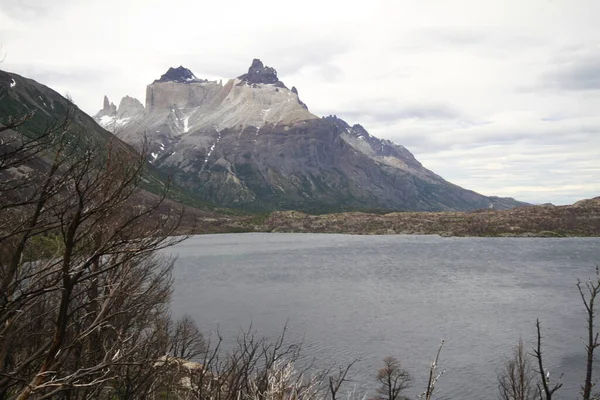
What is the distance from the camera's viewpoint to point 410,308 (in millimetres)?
73250

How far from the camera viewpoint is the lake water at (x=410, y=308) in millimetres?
48062

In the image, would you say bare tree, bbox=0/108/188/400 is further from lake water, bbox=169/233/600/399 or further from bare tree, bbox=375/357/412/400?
lake water, bbox=169/233/600/399

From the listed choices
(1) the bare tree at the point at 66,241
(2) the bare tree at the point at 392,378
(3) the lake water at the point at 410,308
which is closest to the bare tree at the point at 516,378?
(3) the lake water at the point at 410,308

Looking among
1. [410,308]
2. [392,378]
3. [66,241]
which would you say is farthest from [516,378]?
[66,241]

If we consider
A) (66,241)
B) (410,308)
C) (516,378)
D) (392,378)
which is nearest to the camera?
(66,241)

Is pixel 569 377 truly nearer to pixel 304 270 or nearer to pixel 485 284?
pixel 485 284

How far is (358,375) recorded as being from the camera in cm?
4422

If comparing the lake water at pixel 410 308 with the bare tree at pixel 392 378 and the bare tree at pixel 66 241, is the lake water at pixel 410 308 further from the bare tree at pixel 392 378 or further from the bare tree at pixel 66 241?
the bare tree at pixel 66 241

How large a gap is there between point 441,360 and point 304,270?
7227 centimetres

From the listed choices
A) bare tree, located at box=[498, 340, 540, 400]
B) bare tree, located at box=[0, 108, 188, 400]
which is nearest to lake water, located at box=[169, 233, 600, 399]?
bare tree, located at box=[498, 340, 540, 400]

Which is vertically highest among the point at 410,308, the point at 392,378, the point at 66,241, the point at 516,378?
the point at 66,241

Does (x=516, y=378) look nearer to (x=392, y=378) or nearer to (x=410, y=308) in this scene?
(x=392, y=378)

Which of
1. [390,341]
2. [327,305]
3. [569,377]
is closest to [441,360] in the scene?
[390,341]

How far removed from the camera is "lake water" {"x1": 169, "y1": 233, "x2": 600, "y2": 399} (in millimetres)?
48062
